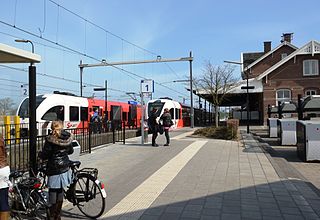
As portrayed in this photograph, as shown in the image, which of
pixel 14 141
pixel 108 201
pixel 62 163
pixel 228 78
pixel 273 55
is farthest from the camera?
pixel 273 55

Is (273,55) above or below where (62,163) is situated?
above

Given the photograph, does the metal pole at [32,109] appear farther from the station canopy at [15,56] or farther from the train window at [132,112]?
the train window at [132,112]

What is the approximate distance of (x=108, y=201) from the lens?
20.2 feet

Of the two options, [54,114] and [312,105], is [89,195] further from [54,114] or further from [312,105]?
[54,114]

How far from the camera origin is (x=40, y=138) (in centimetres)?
824

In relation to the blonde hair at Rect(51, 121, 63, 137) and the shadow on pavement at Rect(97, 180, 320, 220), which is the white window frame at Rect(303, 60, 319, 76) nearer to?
the shadow on pavement at Rect(97, 180, 320, 220)

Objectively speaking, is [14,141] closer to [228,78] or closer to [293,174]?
[293,174]

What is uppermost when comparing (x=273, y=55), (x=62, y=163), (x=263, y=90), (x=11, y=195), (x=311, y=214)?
(x=273, y=55)

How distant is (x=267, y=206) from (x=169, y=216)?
5.92 feet

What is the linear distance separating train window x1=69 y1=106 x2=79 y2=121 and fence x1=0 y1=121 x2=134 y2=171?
4.82 m

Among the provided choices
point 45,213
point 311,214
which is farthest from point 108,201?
point 311,214

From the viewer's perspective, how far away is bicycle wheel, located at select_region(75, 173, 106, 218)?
5258mm

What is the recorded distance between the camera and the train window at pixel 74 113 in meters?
21.7

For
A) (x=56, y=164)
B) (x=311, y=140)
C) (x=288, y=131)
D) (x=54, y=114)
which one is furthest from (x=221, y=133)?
(x=56, y=164)
